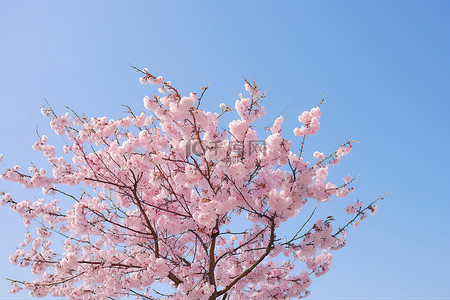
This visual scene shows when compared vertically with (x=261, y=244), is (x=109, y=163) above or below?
above

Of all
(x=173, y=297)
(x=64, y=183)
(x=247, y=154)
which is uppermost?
(x=64, y=183)

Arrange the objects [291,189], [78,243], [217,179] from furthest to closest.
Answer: [78,243]
[217,179]
[291,189]

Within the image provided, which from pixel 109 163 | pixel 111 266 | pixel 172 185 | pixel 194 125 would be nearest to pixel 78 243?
pixel 111 266

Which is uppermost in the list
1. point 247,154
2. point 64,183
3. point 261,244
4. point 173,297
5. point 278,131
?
point 64,183

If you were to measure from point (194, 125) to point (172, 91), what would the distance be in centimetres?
60

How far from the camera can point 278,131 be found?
20.9 feet

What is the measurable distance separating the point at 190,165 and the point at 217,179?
578 mm

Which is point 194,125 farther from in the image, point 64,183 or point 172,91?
point 64,183

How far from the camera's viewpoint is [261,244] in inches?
282

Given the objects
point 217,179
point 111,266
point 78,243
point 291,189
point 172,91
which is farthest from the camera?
point 78,243

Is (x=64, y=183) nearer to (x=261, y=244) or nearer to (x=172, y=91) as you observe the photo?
(x=172, y=91)

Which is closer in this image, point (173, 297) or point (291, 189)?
point (291, 189)

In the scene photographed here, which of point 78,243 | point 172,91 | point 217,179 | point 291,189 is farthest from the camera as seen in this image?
point 78,243

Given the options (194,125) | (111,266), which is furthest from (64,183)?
(194,125)
